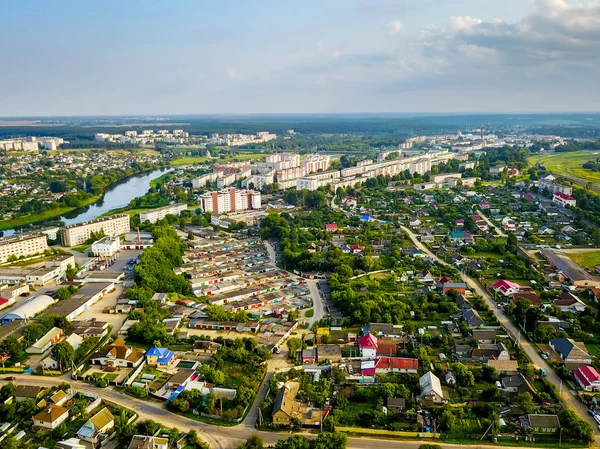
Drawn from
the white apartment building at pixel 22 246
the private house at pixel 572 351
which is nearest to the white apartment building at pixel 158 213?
the white apartment building at pixel 22 246

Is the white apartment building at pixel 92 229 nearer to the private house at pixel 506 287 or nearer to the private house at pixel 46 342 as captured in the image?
the private house at pixel 46 342

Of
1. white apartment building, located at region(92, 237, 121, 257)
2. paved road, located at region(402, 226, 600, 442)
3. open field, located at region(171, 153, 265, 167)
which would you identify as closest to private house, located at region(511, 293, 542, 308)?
paved road, located at region(402, 226, 600, 442)

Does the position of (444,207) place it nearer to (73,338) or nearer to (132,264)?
(132,264)

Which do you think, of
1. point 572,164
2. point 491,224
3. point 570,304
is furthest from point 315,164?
point 570,304

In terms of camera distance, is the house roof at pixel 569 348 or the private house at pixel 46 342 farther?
the private house at pixel 46 342

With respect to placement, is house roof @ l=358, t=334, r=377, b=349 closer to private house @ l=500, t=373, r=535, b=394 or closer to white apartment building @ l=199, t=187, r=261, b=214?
private house @ l=500, t=373, r=535, b=394

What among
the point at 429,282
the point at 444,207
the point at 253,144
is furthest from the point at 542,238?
the point at 253,144
